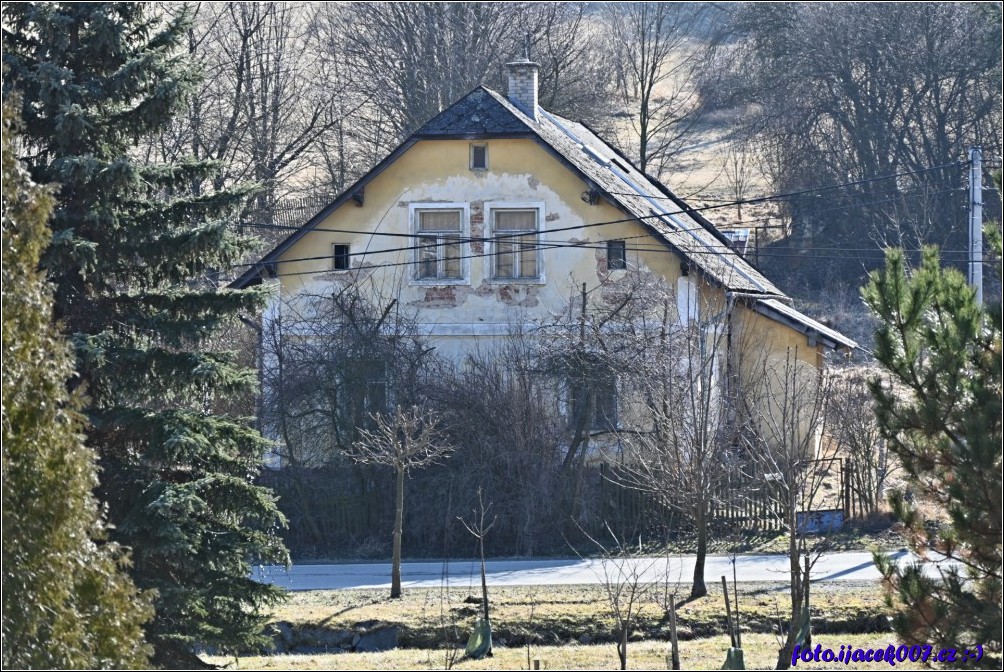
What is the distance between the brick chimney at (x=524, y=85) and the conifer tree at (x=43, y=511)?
61.4 feet

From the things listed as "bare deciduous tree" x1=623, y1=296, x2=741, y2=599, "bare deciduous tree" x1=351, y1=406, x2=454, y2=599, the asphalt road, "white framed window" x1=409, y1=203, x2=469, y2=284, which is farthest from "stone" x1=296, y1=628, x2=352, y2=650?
"white framed window" x1=409, y1=203, x2=469, y2=284

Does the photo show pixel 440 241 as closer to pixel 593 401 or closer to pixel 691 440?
pixel 593 401

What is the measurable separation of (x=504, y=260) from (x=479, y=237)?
63 cm

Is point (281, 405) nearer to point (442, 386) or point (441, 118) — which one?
point (442, 386)

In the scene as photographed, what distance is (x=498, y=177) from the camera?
22.6 meters

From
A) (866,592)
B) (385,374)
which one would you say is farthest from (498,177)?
(866,592)

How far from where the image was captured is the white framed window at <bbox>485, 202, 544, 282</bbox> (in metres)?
22.5

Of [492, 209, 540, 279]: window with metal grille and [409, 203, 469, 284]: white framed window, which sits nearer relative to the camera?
[492, 209, 540, 279]: window with metal grille

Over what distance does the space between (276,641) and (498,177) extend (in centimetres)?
1158

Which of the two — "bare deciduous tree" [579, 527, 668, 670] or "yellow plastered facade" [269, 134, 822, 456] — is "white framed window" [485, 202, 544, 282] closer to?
"yellow plastered facade" [269, 134, 822, 456]

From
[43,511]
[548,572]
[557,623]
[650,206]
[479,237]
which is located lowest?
[557,623]

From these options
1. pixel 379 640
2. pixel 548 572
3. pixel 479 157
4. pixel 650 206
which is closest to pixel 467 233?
pixel 479 157

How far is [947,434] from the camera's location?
8.26m

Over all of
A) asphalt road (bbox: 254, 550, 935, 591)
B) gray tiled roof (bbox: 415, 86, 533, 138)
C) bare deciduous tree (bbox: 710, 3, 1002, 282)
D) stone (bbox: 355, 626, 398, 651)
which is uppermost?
bare deciduous tree (bbox: 710, 3, 1002, 282)
